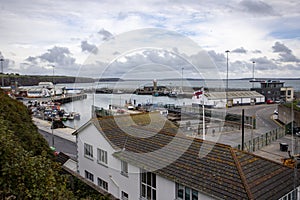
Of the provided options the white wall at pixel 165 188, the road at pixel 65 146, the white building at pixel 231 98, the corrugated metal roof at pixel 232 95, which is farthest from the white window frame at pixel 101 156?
the corrugated metal roof at pixel 232 95

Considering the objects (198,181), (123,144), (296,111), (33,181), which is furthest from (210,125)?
(33,181)

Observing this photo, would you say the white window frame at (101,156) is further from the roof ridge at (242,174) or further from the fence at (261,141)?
the fence at (261,141)

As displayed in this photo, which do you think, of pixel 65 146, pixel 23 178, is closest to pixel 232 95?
pixel 65 146

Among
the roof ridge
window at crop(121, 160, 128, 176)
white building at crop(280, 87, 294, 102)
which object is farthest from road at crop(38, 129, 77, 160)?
white building at crop(280, 87, 294, 102)

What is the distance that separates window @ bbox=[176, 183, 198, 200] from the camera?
9.27m

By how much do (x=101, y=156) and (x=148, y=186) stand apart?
389 centimetres

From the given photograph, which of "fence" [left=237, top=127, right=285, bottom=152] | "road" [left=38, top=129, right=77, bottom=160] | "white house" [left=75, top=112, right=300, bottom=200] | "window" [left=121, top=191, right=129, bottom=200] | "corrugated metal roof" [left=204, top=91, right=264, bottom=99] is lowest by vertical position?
"road" [left=38, top=129, right=77, bottom=160]

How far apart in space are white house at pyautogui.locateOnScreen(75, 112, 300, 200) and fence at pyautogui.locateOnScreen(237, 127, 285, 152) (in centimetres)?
866

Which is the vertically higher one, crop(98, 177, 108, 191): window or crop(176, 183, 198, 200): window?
crop(176, 183, 198, 200): window

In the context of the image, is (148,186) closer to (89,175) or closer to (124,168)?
(124,168)

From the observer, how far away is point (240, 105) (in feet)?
166

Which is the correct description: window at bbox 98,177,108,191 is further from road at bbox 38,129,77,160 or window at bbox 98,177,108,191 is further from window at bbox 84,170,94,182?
road at bbox 38,129,77,160

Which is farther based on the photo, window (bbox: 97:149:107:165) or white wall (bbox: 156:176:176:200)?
window (bbox: 97:149:107:165)

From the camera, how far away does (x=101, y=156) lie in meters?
14.3
